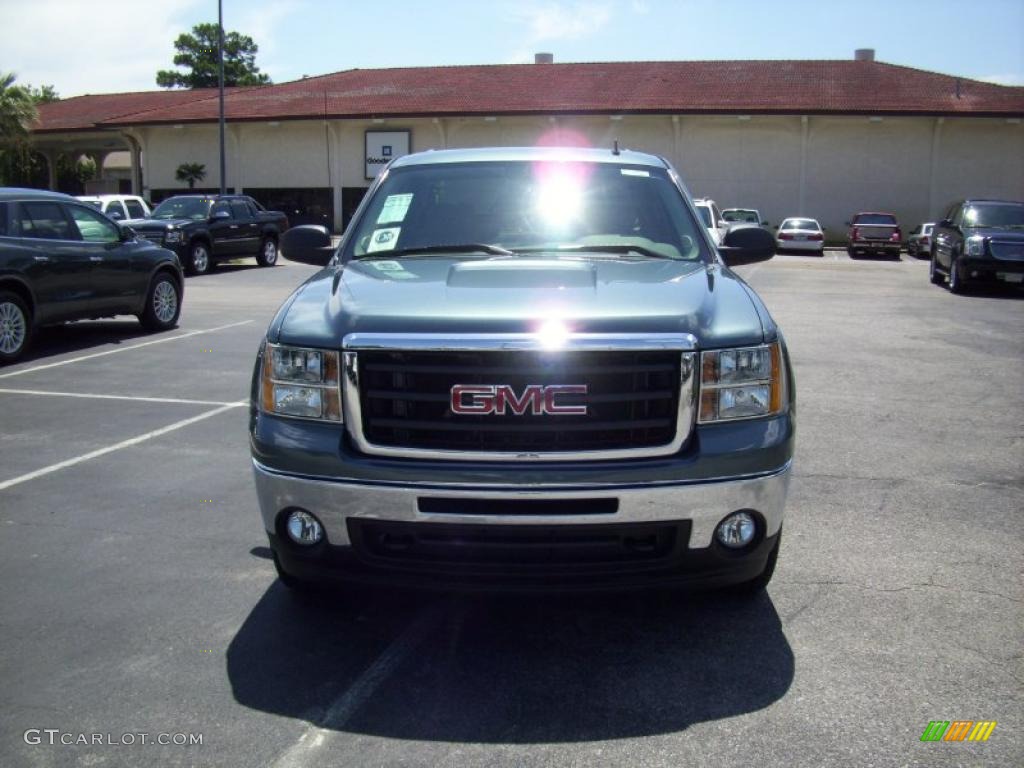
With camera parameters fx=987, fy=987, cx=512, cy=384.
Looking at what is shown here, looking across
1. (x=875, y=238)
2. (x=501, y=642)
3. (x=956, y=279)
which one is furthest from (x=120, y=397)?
(x=875, y=238)

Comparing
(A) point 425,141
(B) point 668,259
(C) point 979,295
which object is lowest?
(C) point 979,295

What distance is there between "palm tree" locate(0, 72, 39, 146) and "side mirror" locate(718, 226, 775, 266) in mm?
44951

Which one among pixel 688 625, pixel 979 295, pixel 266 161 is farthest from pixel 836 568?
pixel 266 161

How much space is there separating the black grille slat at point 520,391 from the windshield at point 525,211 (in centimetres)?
127

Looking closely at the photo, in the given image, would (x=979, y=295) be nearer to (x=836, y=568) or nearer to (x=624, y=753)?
(x=836, y=568)

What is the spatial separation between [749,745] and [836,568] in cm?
166

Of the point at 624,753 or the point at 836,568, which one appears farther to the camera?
the point at 836,568

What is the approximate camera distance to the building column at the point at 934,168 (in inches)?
1464

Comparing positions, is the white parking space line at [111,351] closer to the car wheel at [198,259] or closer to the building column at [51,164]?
the car wheel at [198,259]

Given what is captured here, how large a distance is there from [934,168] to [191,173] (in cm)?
3052

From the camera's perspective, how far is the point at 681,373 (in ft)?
11.0

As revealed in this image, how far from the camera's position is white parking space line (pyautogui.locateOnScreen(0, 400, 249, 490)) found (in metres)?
5.94

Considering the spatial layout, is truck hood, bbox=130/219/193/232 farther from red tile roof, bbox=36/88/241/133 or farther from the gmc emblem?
red tile roof, bbox=36/88/241/133

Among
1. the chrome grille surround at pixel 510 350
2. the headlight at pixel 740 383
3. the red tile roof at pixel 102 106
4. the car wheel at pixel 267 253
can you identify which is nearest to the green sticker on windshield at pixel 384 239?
the chrome grille surround at pixel 510 350
